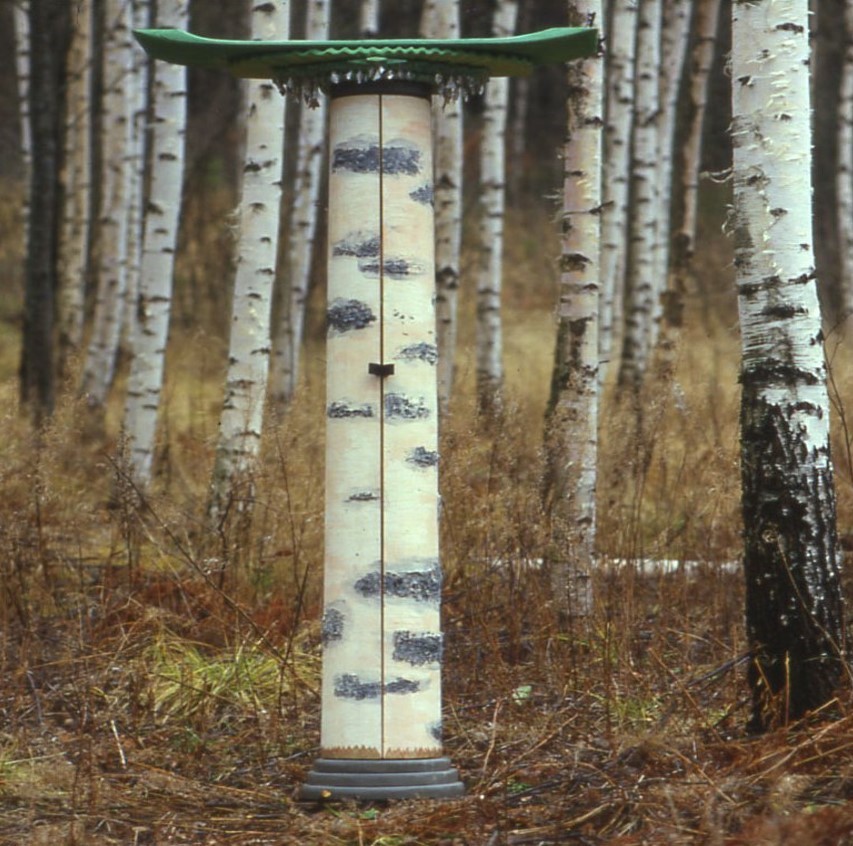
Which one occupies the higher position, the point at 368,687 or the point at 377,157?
the point at 377,157

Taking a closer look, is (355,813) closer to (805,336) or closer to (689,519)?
(805,336)

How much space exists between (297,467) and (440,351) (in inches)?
178

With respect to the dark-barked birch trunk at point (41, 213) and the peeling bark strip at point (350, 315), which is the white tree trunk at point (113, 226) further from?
the peeling bark strip at point (350, 315)

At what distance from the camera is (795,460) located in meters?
4.62

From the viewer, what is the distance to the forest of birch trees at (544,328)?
183 inches

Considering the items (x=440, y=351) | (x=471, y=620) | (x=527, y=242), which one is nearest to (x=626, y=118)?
(x=440, y=351)

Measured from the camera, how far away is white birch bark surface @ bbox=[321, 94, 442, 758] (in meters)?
4.39

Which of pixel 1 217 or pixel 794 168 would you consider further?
pixel 1 217

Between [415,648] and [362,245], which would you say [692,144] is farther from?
[415,648]

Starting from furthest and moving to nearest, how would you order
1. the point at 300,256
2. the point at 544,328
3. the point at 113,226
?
the point at 544,328 → the point at 113,226 → the point at 300,256

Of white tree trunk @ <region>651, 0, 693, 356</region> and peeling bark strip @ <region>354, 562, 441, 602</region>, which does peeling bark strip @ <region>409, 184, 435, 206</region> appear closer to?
peeling bark strip @ <region>354, 562, 441, 602</region>

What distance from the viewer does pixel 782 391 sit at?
464cm

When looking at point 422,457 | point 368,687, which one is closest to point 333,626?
point 368,687

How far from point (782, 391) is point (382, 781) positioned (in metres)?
1.81
